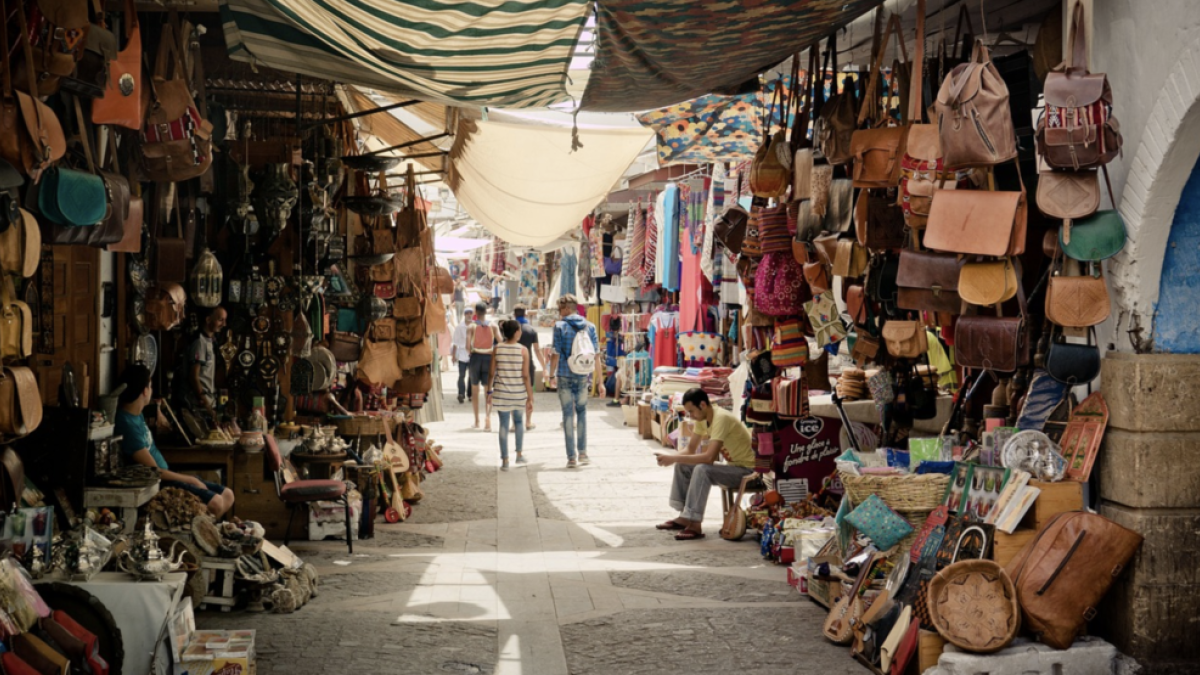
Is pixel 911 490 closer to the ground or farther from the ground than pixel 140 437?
closer to the ground

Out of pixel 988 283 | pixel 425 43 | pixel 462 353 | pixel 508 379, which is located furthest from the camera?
pixel 462 353

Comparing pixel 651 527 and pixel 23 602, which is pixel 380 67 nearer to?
pixel 23 602

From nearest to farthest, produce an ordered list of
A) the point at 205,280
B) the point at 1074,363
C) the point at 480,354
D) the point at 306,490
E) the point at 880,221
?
the point at 1074,363 < the point at 880,221 < the point at 205,280 < the point at 306,490 < the point at 480,354

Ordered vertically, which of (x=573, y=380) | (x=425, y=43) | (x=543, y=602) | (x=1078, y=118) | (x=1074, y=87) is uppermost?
(x=425, y=43)

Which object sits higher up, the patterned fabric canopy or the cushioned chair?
the patterned fabric canopy

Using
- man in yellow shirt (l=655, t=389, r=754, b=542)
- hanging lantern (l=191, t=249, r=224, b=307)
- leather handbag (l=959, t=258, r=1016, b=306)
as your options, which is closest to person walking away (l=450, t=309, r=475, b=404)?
man in yellow shirt (l=655, t=389, r=754, b=542)

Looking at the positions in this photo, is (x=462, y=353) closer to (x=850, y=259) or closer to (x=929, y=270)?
(x=850, y=259)

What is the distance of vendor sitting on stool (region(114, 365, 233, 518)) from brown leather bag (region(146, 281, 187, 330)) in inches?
14.1

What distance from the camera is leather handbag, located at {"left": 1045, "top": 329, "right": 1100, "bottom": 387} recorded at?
5098 mm

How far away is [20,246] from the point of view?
4.41 m

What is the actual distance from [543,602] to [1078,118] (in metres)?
4.16

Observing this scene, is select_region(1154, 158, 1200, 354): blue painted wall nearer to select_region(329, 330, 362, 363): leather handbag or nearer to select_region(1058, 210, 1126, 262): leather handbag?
select_region(1058, 210, 1126, 262): leather handbag

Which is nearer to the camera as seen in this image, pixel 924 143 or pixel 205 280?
pixel 924 143

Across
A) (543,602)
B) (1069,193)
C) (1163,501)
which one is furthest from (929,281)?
(543,602)
